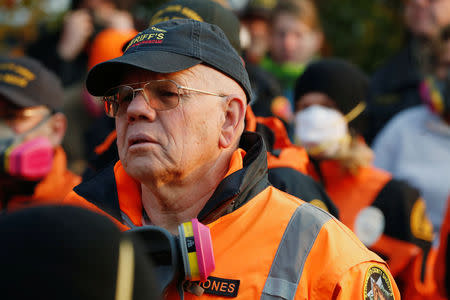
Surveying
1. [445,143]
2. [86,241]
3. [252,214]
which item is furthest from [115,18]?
[86,241]

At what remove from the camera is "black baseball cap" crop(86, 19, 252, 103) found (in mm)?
2613

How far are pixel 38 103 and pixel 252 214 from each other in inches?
112

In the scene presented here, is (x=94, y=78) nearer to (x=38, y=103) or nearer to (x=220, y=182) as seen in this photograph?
(x=220, y=182)

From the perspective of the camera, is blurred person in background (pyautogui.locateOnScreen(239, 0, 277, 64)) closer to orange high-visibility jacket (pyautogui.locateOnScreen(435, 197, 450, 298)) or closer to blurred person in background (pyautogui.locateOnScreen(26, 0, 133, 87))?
blurred person in background (pyautogui.locateOnScreen(26, 0, 133, 87))

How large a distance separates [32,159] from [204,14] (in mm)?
1789

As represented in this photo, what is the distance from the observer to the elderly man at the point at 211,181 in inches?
94.9

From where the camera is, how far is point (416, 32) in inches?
266

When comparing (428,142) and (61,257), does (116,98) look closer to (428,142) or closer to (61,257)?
(61,257)

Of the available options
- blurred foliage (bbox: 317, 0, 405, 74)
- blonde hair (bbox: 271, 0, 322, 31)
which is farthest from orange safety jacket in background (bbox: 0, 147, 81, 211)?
blurred foliage (bbox: 317, 0, 405, 74)

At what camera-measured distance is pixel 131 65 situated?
8.77ft

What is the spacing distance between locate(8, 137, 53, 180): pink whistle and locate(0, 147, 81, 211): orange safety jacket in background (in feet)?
0.25

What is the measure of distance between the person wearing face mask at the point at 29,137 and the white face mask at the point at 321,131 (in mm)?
1850

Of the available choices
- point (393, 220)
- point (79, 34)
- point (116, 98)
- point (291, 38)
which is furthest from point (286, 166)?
point (79, 34)

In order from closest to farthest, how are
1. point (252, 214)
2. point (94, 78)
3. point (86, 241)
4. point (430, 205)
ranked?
point (86, 241) < point (252, 214) < point (94, 78) < point (430, 205)
